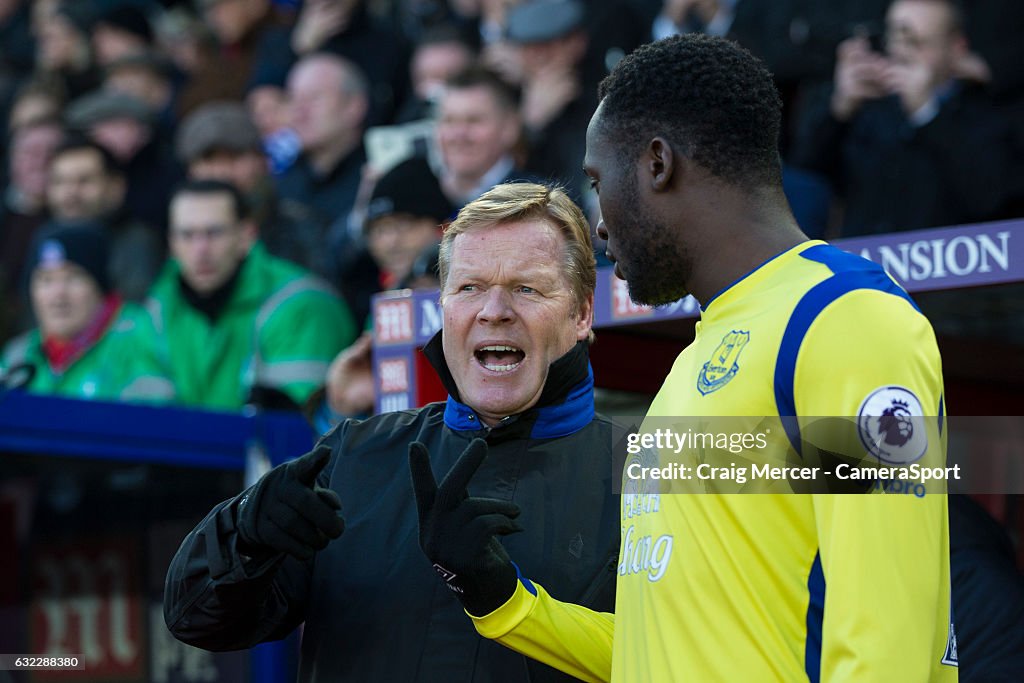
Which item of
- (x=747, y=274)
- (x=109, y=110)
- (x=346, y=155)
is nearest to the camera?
(x=747, y=274)

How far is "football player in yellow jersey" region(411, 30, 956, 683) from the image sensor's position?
A: 1.68 m

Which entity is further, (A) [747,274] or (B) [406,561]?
(B) [406,561]

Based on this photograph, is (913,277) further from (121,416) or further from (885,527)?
(121,416)

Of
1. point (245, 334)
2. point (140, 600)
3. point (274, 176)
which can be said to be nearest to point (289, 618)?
point (140, 600)

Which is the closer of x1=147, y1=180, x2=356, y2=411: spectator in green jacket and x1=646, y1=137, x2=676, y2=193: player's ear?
x1=646, y1=137, x2=676, y2=193: player's ear

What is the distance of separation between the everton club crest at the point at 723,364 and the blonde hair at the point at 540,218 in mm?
720

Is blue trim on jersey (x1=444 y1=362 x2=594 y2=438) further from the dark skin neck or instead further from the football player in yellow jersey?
the dark skin neck

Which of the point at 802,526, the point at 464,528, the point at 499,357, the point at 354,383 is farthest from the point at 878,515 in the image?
the point at 354,383

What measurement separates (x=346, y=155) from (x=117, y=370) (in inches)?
61.7

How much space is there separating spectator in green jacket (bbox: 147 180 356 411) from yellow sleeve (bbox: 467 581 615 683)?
146 inches

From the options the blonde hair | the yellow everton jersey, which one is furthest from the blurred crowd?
the yellow everton jersey

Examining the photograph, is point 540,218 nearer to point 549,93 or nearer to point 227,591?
point 227,591

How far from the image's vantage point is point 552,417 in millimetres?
2539

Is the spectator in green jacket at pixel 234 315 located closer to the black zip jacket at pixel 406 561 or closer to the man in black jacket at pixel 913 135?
the man in black jacket at pixel 913 135
